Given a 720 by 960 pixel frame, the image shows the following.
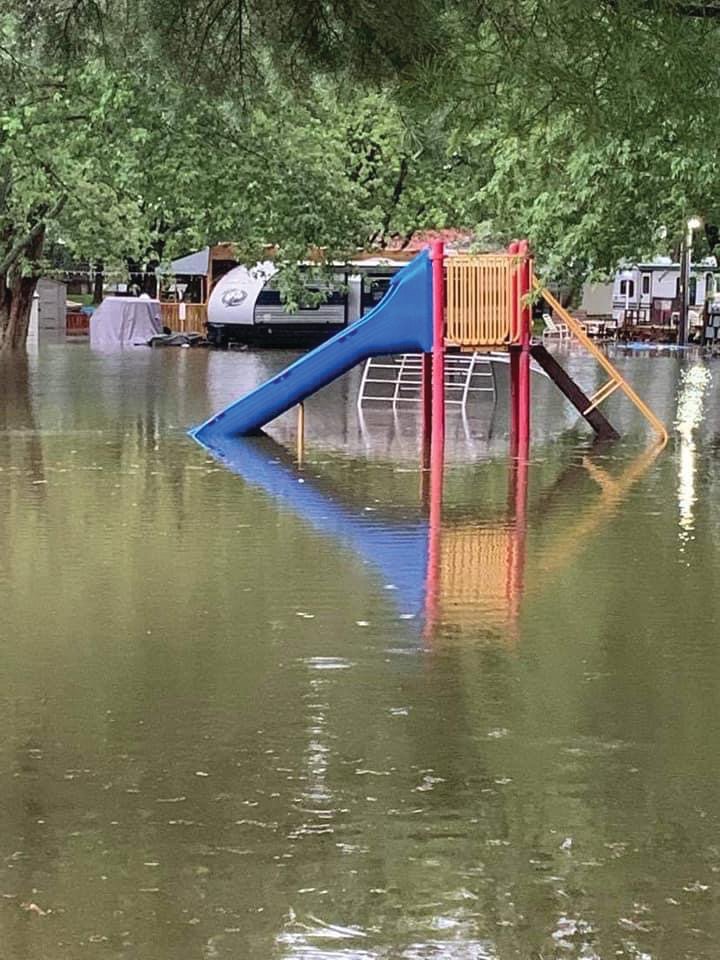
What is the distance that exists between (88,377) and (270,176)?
5.45 meters

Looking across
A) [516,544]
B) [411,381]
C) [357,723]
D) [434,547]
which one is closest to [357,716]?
[357,723]

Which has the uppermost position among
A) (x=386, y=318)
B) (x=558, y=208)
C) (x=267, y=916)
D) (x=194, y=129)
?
(x=194, y=129)

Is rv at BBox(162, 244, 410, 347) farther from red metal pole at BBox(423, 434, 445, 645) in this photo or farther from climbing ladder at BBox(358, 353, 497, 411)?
red metal pole at BBox(423, 434, 445, 645)

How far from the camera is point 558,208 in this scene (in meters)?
18.0

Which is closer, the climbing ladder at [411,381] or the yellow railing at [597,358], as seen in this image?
the yellow railing at [597,358]

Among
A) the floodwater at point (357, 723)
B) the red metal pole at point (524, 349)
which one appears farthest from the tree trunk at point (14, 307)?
the floodwater at point (357, 723)

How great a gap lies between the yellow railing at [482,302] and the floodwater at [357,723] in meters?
3.10

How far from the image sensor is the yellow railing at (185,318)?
149 ft

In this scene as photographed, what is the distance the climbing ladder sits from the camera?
20891mm

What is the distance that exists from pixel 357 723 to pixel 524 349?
31.0 ft

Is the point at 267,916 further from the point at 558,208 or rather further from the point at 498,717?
the point at 558,208

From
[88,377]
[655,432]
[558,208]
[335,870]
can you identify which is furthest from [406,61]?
[88,377]

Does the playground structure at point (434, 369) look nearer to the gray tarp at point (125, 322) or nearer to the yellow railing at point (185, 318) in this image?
the gray tarp at point (125, 322)

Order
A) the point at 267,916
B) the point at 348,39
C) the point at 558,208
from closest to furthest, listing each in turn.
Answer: the point at 267,916, the point at 348,39, the point at 558,208
